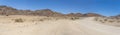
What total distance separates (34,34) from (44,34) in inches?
24.1

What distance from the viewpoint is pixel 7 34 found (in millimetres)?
13570

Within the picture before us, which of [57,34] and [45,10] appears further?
[45,10]

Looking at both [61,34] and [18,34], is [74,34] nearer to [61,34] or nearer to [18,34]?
[61,34]

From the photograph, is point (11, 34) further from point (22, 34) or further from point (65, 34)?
point (65, 34)

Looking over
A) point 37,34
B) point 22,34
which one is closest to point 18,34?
point 22,34

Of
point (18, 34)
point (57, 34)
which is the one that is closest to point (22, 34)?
point (18, 34)

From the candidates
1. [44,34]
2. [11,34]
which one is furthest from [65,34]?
[11,34]

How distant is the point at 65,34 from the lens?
1411 cm

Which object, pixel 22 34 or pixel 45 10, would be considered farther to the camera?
pixel 45 10

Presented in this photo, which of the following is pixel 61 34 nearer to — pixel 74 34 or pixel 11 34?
pixel 74 34

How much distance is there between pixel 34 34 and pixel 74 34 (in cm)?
250

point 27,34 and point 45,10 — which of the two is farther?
point 45,10

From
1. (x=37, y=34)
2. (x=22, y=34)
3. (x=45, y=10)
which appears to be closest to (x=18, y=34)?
(x=22, y=34)

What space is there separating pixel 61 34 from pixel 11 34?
9.87 ft
